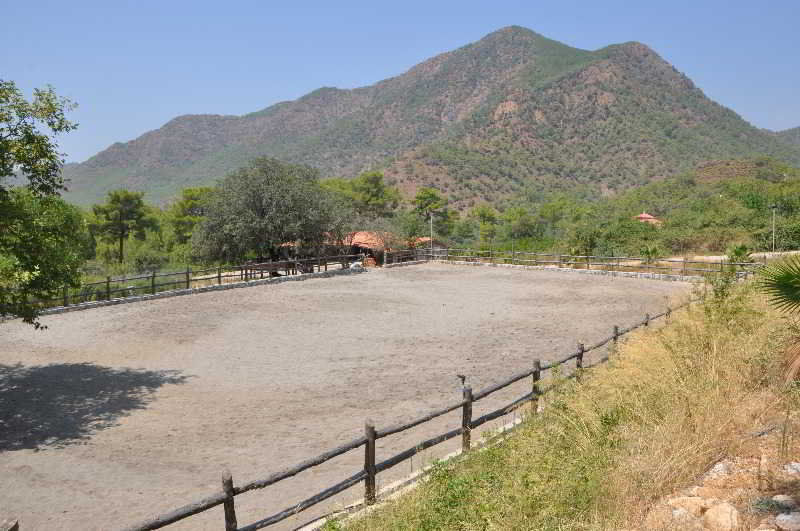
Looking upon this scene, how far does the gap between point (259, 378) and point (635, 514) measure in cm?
927

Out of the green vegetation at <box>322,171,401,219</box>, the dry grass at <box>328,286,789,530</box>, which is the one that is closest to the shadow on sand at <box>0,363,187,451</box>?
the dry grass at <box>328,286,789,530</box>

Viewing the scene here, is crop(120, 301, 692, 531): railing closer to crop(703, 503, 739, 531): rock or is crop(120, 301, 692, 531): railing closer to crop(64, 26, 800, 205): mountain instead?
crop(703, 503, 739, 531): rock

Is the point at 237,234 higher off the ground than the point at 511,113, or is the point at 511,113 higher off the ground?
the point at 511,113

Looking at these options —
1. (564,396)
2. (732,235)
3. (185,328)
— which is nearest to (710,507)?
(564,396)

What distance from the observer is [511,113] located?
11719cm

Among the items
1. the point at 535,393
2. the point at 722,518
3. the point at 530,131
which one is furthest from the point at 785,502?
the point at 530,131

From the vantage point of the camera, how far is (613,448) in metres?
6.24

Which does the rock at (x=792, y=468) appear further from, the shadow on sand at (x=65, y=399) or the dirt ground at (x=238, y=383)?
the shadow on sand at (x=65, y=399)

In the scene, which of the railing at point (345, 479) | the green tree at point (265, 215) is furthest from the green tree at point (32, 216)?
the green tree at point (265, 215)

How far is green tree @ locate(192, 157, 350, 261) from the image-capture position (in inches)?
1414

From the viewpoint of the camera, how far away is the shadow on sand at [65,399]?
9.76 metres

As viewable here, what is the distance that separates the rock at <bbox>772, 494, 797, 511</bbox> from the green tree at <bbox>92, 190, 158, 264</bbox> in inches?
2464

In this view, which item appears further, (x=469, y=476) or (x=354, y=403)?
(x=354, y=403)

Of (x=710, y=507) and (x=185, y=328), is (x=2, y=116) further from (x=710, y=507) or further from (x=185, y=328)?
(x=710, y=507)
